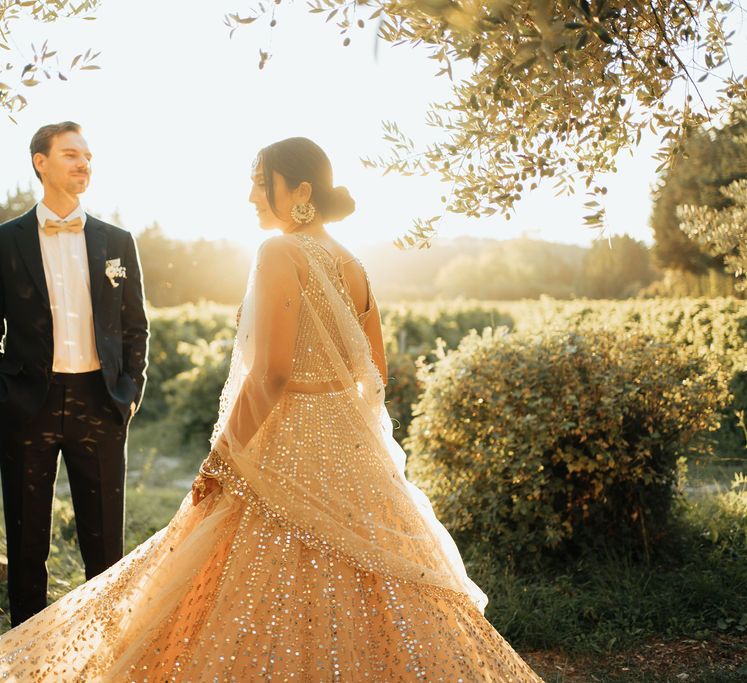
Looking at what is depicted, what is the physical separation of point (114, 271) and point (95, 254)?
0.11 metres

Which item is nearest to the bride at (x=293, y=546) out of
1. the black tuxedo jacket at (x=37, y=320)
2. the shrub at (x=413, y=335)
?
the black tuxedo jacket at (x=37, y=320)

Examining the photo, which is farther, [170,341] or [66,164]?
[170,341]

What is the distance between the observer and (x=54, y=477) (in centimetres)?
362

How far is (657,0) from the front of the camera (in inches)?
98.7

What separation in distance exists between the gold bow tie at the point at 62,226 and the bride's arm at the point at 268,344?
162cm

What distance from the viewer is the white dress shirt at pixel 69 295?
11.6 ft

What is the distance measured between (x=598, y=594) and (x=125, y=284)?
9.80ft

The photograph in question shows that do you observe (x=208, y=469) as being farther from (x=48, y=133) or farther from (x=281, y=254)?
(x=48, y=133)

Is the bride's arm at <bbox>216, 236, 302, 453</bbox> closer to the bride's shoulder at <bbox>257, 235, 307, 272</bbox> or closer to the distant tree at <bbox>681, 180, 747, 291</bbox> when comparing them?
the bride's shoulder at <bbox>257, 235, 307, 272</bbox>

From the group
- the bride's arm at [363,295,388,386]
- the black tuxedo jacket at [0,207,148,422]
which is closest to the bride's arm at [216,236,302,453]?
the bride's arm at [363,295,388,386]

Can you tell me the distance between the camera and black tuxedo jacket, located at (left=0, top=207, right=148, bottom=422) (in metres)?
3.48

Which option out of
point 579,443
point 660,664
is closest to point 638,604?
point 660,664

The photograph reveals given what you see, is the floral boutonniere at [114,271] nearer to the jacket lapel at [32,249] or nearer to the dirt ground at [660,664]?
the jacket lapel at [32,249]

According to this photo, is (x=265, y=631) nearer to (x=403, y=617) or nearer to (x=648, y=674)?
(x=403, y=617)
